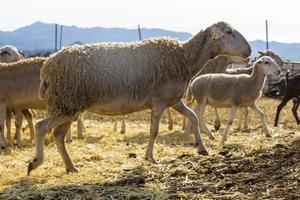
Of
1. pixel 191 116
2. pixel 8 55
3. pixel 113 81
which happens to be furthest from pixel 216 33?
pixel 8 55

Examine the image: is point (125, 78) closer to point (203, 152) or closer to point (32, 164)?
point (32, 164)

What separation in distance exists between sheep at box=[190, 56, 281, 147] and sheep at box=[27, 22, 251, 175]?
3.07m

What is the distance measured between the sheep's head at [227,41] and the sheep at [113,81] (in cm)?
46

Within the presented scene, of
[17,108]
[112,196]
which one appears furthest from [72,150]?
[112,196]

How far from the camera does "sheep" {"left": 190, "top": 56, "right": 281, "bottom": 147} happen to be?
39.0ft

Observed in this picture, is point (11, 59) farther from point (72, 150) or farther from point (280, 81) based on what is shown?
point (280, 81)

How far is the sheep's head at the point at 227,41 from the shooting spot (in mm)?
9328

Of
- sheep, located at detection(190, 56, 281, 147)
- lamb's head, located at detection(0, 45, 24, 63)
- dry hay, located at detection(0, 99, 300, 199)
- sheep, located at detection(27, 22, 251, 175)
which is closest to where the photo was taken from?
dry hay, located at detection(0, 99, 300, 199)

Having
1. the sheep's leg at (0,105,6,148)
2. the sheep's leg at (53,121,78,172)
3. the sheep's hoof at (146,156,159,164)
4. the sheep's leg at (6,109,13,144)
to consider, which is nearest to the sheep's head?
the sheep's hoof at (146,156,159,164)

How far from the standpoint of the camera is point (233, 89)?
39.3 feet

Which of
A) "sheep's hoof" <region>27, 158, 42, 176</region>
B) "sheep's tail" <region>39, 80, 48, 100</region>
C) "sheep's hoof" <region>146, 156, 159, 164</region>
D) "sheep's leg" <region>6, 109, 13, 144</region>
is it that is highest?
"sheep's tail" <region>39, 80, 48, 100</region>

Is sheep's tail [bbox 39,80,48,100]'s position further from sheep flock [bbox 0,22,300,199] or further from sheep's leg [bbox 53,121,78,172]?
sheep's leg [bbox 53,121,78,172]

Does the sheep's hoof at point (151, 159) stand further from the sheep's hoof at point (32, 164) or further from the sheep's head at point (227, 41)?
the sheep's head at point (227, 41)

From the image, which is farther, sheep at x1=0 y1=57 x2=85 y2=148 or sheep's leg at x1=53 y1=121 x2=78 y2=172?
sheep at x1=0 y1=57 x2=85 y2=148
